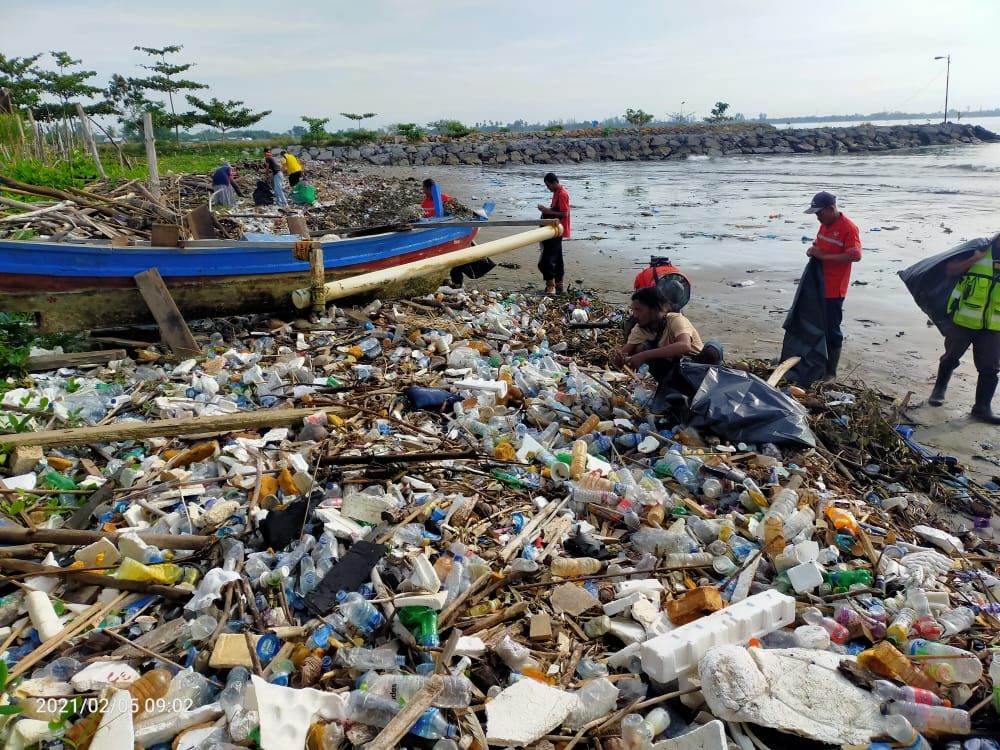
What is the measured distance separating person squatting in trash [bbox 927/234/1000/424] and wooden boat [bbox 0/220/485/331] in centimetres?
599

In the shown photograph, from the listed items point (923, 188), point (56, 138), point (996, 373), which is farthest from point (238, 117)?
point (996, 373)

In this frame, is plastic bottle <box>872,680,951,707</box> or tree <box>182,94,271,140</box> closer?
plastic bottle <box>872,680,951,707</box>

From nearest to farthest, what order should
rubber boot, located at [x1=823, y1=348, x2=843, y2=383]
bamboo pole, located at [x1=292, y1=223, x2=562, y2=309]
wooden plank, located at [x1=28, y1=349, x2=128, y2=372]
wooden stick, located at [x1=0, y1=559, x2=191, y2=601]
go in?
1. wooden stick, located at [x1=0, y1=559, x2=191, y2=601]
2. wooden plank, located at [x1=28, y1=349, x2=128, y2=372]
3. rubber boot, located at [x1=823, y1=348, x2=843, y2=383]
4. bamboo pole, located at [x1=292, y1=223, x2=562, y2=309]

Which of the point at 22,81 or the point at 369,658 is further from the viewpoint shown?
the point at 22,81

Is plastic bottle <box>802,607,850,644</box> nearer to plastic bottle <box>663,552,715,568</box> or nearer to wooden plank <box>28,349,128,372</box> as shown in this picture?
plastic bottle <box>663,552,715,568</box>

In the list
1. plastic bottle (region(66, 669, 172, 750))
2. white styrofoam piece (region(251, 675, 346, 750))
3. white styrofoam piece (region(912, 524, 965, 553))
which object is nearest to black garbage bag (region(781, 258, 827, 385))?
white styrofoam piece (region(912, 524, 965, 553))

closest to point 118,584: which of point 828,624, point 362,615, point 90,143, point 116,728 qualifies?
point 116,728

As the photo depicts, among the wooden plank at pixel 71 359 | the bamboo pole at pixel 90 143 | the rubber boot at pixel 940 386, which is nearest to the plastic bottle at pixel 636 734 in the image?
the rubber boot at pixel 940 386

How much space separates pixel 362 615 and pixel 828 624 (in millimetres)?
1996

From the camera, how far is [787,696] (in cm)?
228

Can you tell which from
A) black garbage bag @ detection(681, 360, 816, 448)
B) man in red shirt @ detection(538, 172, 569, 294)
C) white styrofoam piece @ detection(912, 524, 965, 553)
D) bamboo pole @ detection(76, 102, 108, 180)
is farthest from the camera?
bamboo pole @ detection(76, 102, 108, 180)

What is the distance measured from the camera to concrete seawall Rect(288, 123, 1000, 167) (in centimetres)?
3684

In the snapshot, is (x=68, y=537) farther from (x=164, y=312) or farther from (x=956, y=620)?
(x=956, y=620)

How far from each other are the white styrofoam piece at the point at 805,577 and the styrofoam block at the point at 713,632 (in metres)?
0.28
